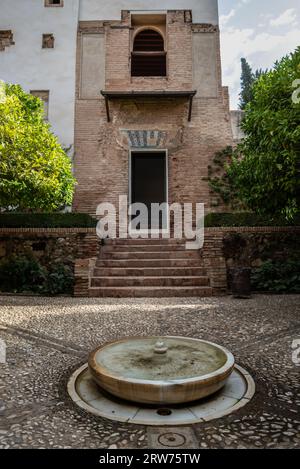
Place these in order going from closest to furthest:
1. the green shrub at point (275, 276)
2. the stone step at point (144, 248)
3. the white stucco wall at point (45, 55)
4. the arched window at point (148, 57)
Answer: the green shrub at point (275, 276)
the stone step at point (144, 248)
the white stucco wall at point (45, 55)
the arched window at point (148, 57)

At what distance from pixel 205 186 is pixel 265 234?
9.81 feet

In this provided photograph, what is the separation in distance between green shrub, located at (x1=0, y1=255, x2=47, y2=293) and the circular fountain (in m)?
4.40

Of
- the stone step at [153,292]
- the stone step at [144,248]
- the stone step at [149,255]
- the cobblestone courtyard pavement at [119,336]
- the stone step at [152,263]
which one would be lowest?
the cobblestone courtyard pavement at [119,336]

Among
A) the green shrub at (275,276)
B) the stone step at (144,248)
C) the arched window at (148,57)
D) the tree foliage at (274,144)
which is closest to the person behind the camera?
the tree foliage at (274,144)

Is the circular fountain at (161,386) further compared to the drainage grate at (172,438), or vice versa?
the circular fountain at (161,386)

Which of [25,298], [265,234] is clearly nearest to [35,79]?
[25,298]

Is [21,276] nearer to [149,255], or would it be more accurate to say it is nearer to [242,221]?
[149,255]

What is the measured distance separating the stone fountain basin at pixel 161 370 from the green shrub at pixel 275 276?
161 inches

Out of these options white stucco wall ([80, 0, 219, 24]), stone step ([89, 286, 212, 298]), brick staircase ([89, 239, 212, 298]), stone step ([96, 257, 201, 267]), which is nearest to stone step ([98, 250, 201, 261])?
brick staircase ([89, 239, 212, 298])

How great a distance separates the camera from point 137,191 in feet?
41.0

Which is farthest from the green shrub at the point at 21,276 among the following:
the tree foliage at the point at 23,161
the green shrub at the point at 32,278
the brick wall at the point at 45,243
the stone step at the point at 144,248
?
the tree foliage at the point at 23,161

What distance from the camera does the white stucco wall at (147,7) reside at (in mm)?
10148

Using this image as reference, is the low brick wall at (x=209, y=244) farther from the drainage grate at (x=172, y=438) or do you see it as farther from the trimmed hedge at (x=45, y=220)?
the drainage grate at (x=172, y=438)
